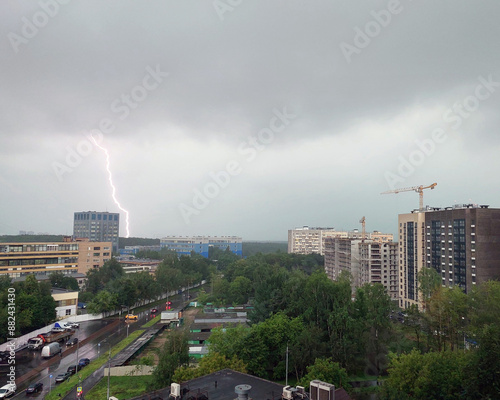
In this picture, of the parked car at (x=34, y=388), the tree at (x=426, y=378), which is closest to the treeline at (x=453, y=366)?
the tree at (x=426, y=378)

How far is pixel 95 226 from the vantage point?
358 feet

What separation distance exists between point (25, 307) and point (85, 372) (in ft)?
36.3

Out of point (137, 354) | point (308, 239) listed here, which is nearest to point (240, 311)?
point (137, 354)

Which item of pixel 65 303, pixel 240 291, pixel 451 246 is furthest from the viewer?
pixel 240 291

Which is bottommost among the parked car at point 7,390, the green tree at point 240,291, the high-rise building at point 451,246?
the parked car at point 7,390

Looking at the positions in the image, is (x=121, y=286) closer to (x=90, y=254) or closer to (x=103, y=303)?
(x=103, y=303)

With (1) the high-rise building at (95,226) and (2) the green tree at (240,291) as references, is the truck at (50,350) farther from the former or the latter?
(1) the high-rise building at (95,226)

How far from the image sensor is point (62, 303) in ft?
119

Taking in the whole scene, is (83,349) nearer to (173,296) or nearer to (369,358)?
(369,358)

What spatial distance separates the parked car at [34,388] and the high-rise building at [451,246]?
34.9m

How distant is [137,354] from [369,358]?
53.3 feet

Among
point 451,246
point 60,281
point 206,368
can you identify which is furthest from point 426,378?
point 60,281

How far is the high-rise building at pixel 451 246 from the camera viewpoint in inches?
1421

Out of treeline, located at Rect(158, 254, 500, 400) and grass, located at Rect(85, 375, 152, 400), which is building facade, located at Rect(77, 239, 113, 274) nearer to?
grass, located at Rect(85, 375, 152, 400)
